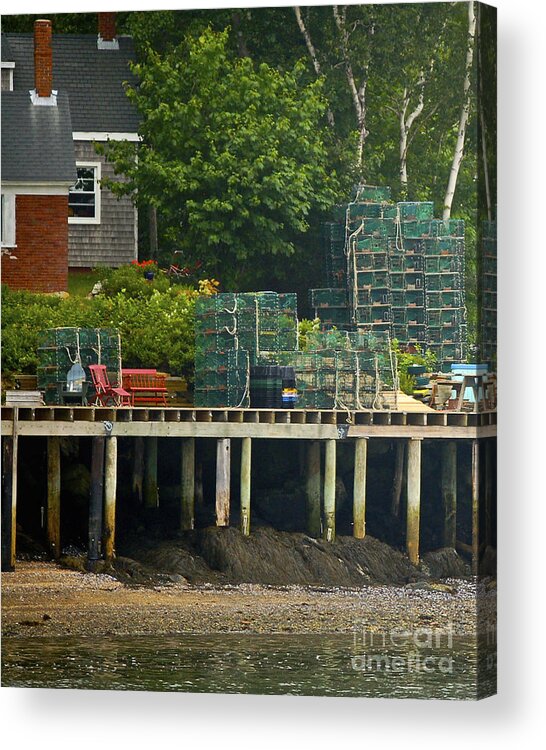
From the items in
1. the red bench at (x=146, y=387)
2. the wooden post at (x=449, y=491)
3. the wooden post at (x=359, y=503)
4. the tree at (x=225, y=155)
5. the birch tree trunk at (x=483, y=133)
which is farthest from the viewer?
the red bench at (x=146, y=387)

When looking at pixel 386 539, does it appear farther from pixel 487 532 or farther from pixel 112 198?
pixel 112 198

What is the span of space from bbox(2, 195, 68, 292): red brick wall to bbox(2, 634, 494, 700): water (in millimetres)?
3484

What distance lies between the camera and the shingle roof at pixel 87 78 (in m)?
19.0

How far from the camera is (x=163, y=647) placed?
18422mm

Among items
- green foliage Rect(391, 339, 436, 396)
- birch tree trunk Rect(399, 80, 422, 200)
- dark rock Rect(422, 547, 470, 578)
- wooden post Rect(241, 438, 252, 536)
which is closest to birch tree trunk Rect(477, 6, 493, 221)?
birch tree trunk Rect(399, 80, 422, 200)

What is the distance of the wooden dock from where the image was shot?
18.0 meters

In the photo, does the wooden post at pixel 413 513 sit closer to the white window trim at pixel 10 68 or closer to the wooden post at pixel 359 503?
the wooden post at pixel 359 503

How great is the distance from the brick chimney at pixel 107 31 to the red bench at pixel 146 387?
316 centimetres

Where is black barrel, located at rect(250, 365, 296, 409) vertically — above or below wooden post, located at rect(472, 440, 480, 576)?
above

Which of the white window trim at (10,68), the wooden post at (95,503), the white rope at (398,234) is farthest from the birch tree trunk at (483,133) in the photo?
the white window trim at (10,68)

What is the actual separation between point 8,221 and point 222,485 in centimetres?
340

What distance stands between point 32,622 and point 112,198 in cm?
419

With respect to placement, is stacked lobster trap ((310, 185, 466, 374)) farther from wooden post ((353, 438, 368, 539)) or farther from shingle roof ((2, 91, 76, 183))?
shingle roof ((2, 91, 76, 183))

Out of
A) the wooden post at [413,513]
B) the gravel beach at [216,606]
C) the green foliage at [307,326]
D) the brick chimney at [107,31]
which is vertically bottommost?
the gravel beach at [216,606]
